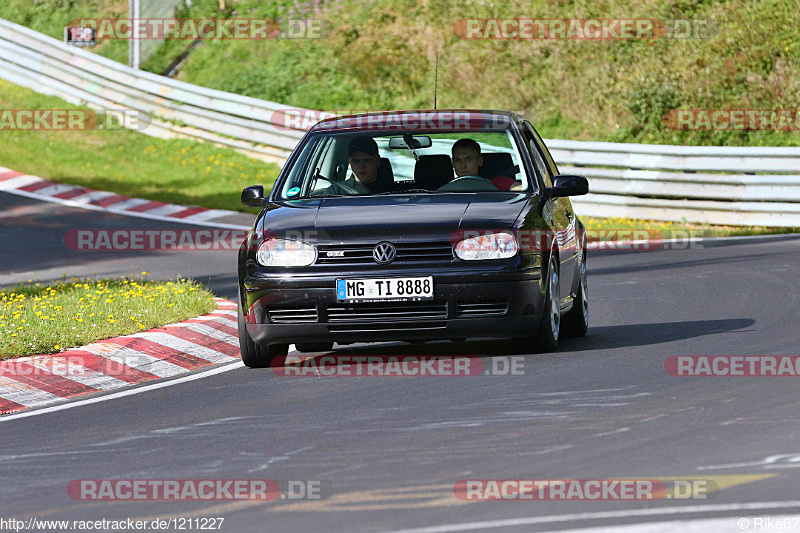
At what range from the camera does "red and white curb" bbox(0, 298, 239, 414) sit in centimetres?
924

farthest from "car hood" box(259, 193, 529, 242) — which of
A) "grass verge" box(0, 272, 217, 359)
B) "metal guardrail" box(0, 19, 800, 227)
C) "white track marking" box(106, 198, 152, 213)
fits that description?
"white track marking" box(106, 198, 152, 213)

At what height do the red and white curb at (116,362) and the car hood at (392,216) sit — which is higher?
the car hood at (392,216)

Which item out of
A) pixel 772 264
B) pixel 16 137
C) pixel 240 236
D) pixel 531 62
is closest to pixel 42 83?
pixel 16 137

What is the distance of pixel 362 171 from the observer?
1050 centimetres

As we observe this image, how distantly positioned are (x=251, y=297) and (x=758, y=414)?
136 inches

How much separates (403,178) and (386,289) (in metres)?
1.67

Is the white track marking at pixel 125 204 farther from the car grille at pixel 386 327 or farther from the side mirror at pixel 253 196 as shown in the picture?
the car grille at pixel 386 327

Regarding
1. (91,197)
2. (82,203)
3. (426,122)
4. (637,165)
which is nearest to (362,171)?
(426,122)

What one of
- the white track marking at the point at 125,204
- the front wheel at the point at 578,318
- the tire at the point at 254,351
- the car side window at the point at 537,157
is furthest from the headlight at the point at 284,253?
the white track marking at the point at 125,204

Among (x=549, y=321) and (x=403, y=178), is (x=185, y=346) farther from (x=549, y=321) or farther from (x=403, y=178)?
(x=549, y=321)

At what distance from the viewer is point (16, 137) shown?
1078 inches

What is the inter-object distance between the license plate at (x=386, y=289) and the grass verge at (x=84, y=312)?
2.10 m

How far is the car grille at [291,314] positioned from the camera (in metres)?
9.37

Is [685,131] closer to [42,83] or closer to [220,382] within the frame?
[42,83]
